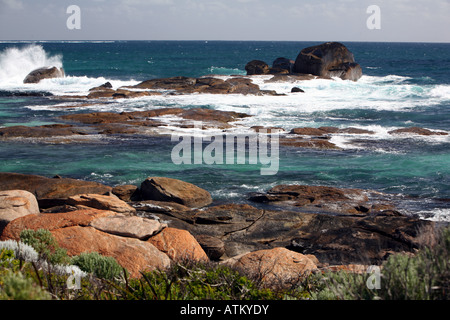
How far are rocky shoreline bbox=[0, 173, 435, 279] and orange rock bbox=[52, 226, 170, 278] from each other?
0.02 meters

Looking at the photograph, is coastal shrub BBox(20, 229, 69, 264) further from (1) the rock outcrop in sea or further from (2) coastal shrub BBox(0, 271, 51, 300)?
(1) the rock outcrop in sea

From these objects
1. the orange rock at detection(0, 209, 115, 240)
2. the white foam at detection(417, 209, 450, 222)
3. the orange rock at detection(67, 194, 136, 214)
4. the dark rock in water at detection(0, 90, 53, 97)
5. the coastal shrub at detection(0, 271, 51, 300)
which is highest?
the dark rock in water at detection(0, 90, 53, 97)

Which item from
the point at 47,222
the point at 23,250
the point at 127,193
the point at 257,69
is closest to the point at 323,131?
the point at 127,193

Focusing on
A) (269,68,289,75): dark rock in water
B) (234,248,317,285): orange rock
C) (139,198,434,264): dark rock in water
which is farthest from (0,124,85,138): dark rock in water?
(269,68,289,75): dark rock in water

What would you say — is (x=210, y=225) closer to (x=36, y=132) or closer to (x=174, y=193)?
(x=174, y=193)

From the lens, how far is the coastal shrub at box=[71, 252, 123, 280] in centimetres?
676

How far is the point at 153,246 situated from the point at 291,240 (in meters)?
3.43

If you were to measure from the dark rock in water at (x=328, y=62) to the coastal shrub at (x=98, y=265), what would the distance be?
46.7m

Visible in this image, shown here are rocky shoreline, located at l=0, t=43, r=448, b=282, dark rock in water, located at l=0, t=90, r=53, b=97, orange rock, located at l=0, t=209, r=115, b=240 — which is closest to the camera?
rocky shoreline, located at l=0, t=43, r=448, b=282

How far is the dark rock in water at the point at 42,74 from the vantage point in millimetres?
51562

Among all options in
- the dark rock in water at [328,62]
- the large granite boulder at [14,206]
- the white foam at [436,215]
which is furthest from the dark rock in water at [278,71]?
the large granite boulder at [14,206]

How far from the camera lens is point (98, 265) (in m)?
6.88
